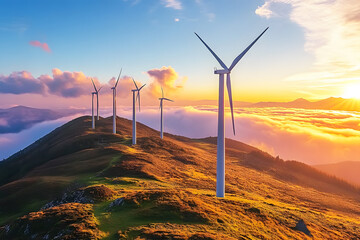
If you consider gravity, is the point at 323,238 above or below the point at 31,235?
below

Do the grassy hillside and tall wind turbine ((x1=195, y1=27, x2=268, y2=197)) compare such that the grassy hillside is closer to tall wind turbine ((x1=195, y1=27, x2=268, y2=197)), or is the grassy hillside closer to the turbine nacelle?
tall wind turbine ((x1=195, y1=27, x2=268, y2=197))

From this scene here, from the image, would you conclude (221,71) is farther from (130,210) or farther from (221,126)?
(130,210)

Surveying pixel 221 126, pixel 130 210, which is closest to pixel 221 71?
pixel 221 126

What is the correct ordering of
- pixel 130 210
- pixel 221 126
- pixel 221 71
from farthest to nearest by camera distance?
1. pixel 221 71
2. pixel 221 126
3. pixel 130 210

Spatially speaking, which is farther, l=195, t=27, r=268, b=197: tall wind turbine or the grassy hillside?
l=195, t=27, r=268, b=197: tall wind turbine

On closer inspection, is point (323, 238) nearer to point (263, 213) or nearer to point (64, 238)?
point (263, 213)

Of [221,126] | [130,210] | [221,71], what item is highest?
[221,71]

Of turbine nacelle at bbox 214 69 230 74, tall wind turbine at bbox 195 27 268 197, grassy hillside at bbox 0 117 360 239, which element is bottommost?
grassy hillside at bbox 0 117 360 239

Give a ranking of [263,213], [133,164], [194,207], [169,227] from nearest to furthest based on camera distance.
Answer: [169,227]
[194,207]
[263,213]
[133,164]

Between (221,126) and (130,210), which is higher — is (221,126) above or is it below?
above

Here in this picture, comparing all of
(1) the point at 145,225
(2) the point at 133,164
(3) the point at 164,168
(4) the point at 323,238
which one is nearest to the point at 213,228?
(1) the point at 145,225

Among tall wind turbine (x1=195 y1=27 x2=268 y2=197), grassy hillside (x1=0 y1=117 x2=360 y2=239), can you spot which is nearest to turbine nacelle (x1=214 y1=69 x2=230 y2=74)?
tall wind turbine (x1=195 y1=27 x2=268 y2=197)
